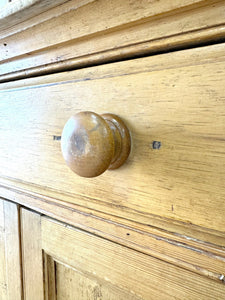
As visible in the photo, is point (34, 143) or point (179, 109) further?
point (34, 143)

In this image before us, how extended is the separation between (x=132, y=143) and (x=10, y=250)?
31 centimetres

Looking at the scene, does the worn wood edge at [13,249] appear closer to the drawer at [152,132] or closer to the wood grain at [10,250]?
the wood grain at [10,250]

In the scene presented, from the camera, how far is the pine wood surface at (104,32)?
7.7 inches

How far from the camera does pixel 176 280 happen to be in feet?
0.78

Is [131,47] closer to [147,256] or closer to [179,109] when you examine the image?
[179,109]

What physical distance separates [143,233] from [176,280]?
53 millimetres

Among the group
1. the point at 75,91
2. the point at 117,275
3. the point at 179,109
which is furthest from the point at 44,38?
the point at 117,275

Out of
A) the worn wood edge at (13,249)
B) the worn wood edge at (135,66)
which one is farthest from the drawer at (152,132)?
the worn wood edge at (13,249)

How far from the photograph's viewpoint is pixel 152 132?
0.23 m

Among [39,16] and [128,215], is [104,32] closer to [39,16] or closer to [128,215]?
[39,16]

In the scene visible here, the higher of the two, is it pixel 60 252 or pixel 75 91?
pixel 75 91

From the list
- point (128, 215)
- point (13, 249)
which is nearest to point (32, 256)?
point (13, 249)

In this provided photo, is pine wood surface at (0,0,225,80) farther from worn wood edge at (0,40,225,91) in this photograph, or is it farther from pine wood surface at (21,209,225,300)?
pine wood surface at (21,209,225,300)

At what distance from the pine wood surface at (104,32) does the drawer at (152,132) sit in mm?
12
